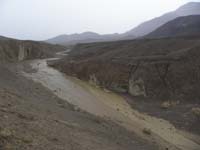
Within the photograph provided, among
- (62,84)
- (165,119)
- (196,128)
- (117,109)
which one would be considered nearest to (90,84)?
(62,84)

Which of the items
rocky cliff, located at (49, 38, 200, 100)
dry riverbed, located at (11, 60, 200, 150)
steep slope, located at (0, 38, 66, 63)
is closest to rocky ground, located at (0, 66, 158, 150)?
dry riverbed, located at (11, 60, 200, 150)

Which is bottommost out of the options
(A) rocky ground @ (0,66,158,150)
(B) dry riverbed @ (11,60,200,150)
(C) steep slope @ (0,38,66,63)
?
(B) dry riverbed @ (11,60,200,150)

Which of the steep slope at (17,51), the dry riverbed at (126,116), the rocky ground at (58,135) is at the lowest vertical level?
the dry riverbed at (126,116)

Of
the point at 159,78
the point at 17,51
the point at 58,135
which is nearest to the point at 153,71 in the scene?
the point at 159,78

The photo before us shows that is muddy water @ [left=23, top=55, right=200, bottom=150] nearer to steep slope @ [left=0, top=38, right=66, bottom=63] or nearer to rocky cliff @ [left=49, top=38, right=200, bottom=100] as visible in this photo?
rocky cliff @ [left=49, top=38, right=200, bottom=100]

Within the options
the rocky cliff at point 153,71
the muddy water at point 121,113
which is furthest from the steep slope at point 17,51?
the muddy water at point 121,113

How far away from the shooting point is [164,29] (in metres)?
90.4

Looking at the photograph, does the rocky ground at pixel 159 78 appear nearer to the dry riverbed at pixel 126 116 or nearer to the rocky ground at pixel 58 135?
the dry riverbed at pixel 126 116

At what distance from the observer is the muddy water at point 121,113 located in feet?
53.1

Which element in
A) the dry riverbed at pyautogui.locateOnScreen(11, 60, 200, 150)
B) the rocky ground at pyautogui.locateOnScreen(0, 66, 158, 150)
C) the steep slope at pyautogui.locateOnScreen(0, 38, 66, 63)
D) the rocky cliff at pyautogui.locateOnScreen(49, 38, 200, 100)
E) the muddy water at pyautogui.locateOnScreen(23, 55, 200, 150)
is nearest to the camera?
the rocky ground at pyautogui.locateOnScreen(0, 66, 158, 150)

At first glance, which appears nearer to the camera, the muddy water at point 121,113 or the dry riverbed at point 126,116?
the dry riverbed at point 126,116

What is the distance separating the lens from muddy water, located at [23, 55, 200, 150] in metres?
16.2

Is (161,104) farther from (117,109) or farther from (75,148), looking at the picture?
(75,148)

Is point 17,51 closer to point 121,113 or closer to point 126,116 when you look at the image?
point 121,113
